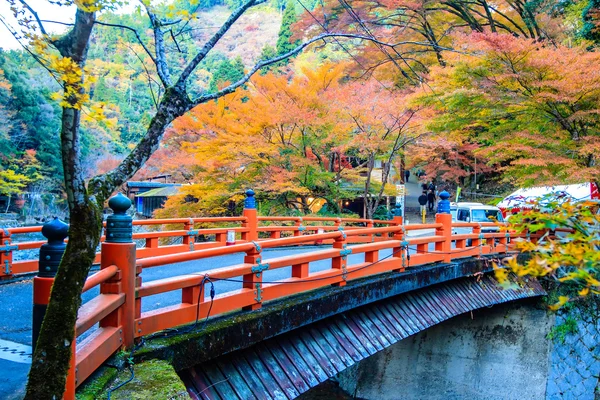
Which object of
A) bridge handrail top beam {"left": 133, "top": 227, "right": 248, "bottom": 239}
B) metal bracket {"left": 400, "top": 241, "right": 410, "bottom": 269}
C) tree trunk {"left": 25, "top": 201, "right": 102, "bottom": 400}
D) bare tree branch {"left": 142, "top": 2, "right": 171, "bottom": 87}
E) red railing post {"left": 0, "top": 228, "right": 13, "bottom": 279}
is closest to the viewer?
tree trunk {"left": 25, "top": 201, "right": 102, "bottom": 400}

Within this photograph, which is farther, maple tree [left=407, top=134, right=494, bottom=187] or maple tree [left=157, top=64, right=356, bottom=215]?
maple tree [left=407, top=134, right=494, bottom=187]

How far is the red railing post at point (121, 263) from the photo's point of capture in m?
3.12

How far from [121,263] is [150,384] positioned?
90 cm

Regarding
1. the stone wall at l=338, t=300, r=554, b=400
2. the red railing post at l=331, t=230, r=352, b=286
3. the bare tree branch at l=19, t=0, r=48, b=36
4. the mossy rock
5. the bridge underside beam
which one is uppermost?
the bare tree branch at l=19, t=0, r=48, b=36

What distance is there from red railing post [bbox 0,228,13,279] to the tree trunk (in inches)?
205

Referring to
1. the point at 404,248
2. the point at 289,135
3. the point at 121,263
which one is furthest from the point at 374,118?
the point at 121,263

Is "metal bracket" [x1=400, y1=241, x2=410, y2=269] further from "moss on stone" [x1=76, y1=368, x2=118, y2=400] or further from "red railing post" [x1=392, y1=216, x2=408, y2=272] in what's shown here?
"moss on stone" [x1=76, y1=368, x2=118, y2=400]

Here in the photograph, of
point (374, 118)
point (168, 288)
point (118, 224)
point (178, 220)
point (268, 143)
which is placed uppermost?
point (374, 118)

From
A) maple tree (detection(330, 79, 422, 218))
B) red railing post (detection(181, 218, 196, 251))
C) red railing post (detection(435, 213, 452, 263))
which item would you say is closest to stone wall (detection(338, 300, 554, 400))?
red railing post (detection(435, 213, 452, 263))

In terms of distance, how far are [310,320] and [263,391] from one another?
3.44ft

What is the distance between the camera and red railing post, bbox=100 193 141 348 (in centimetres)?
312

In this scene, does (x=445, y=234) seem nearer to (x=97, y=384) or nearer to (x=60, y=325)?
(x=97, y=384)

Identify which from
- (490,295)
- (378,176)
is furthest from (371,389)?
(378,176)

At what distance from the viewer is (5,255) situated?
6508 mm
